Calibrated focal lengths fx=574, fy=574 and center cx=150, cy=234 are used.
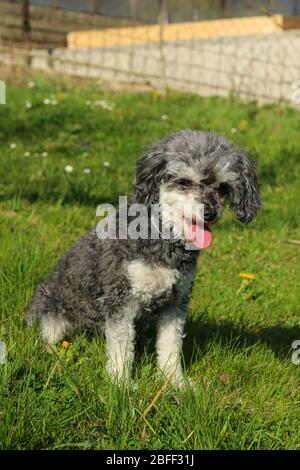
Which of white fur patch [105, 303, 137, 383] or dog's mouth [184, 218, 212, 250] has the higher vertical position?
dog's mouth [184, 218, 212, 250]

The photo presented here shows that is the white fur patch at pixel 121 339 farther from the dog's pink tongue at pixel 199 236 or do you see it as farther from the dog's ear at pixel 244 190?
the dog's ear at pixel 244 190

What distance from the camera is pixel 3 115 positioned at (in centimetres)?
939

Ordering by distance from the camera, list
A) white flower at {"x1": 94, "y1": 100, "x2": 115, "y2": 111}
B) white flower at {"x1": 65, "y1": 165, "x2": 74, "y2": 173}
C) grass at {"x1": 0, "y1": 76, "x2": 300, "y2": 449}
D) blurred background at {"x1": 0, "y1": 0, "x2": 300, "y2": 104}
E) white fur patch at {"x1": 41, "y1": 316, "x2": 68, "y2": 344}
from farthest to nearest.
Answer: blurred background at {"x1": 0, "y1": 0, "x2": 300, "y2": 104}
white flower at {"x1": 94, "y1": 100, "x2": 115, "y2": 111}
white flower at {"x1": 65, "y1": 165, "x2": 74, "y2": 173}
white fur patch at {"x1": 41, "y1": 316, "x2": 68, "y2": 344}
grass at {"x1": 0, "y1": 76, "x2": 300, "y2": 449}

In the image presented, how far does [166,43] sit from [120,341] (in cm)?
1192

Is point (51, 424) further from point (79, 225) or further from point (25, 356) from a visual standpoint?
point (79, 225)

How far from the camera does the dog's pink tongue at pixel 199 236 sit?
3.49 meters

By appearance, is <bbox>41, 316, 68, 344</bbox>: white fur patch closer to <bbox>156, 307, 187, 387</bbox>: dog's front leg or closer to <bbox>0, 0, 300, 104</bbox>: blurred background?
<bbox>156, 307, 187, 387</bbox>: dog's front leg

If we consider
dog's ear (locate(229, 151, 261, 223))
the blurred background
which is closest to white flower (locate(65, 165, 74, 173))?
dog's ear (locate(229, 151, 261, 223))

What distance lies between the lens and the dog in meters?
3.45

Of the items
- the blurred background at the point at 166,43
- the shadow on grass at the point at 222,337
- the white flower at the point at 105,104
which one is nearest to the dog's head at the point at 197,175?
the shadow on grass at the point at 222,337

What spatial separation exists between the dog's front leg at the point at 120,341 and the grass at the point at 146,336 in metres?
0.09

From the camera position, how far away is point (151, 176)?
3582 millimetres

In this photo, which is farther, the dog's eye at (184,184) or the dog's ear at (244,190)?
the dog's ear at (244,190)

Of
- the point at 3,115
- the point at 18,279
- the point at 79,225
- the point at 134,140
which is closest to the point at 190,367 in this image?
the point at 18,279
